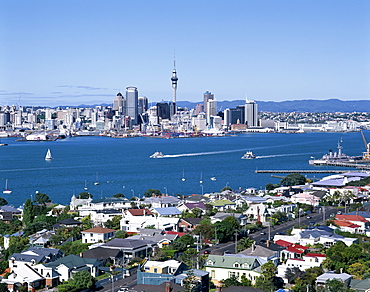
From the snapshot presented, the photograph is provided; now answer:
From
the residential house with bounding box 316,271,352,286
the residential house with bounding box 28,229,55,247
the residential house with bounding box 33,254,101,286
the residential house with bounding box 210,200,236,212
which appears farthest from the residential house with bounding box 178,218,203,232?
the residential house with bounding box 316,271,352,286

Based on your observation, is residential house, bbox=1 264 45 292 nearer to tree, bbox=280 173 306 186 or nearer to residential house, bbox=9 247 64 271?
residential house, bbox=9 247 64 271

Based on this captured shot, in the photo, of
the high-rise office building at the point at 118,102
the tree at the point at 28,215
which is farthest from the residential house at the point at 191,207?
the high-rise office building at the point at 118,102

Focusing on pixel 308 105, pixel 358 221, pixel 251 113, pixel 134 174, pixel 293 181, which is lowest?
pixel 134 174

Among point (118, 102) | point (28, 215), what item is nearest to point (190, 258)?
point (28, 215)

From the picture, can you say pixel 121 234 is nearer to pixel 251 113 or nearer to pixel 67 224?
pixel 67 224

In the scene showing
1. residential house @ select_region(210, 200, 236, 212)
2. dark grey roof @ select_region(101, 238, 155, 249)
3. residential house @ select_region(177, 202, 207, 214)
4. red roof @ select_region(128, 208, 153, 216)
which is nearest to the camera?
dark grey roof @ select_region(101, 238, 155, 249)

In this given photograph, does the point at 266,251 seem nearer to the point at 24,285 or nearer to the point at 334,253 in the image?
the point at 334,253

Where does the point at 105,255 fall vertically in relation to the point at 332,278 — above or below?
below
